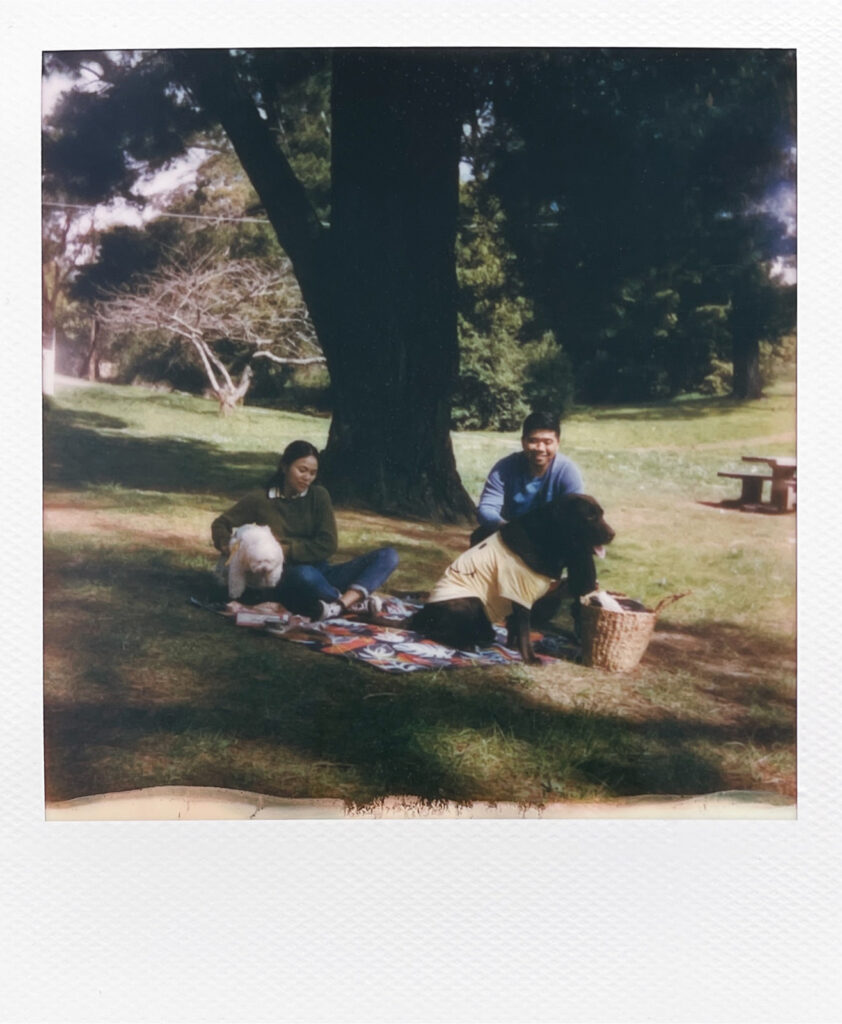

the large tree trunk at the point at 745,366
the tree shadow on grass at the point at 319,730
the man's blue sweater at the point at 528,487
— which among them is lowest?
the tree shadow on grass at the point at 319,730

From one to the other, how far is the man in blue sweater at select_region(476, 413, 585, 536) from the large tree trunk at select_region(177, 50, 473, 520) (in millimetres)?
91

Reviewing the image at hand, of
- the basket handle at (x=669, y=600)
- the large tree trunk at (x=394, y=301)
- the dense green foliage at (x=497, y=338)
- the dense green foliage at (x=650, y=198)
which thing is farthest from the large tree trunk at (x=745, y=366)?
the large tree trunk at (x=394, y=301)

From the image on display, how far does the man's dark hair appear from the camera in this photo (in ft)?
9.67

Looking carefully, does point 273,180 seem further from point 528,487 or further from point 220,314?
point 528,487

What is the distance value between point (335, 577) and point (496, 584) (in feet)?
1.69

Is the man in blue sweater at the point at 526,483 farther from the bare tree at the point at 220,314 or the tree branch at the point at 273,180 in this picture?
the tree branch at the point at 273,180

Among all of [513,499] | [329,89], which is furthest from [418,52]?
[513,499]

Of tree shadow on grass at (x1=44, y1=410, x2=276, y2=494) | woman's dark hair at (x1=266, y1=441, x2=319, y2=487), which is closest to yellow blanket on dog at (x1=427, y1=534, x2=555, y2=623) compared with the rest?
woman's dark hair at (x1=266, y1=441, x2=319, y2=487)

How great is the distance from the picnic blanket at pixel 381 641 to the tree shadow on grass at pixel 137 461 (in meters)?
0.39

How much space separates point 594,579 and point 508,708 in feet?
1.62

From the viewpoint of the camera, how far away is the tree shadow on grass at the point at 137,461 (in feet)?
9.62

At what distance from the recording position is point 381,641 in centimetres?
292

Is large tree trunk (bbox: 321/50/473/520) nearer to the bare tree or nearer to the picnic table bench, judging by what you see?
the bare tree
